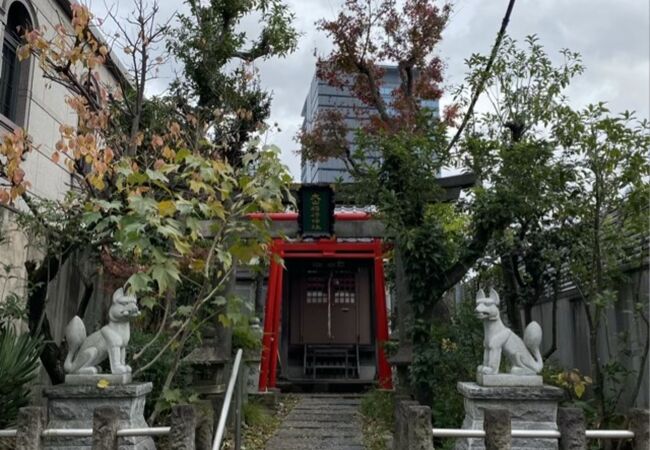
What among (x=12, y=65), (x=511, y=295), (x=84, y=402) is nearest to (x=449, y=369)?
(x=511, y=295)

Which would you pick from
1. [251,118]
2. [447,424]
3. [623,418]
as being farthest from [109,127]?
[623,418]

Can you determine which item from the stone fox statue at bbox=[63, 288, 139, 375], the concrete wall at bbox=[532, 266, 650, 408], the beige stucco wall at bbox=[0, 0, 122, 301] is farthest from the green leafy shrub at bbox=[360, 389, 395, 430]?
the beige stucco wall at bbox=[0, 0, 122, 301]

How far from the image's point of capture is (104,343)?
4395mm

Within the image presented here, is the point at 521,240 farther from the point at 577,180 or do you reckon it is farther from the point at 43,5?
the point at 43,5

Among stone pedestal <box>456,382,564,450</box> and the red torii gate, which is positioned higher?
the red torii gate

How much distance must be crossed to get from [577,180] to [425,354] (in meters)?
2.54

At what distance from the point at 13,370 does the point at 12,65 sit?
5340mm

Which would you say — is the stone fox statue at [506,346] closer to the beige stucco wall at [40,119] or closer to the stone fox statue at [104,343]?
the stone fox statue at [104,343]

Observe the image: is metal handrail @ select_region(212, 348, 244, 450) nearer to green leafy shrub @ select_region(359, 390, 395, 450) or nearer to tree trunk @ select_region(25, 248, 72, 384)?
green leafy shrub @ select_region(359, 390, 395, 450)

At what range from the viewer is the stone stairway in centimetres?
634

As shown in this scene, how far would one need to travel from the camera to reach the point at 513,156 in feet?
19.4

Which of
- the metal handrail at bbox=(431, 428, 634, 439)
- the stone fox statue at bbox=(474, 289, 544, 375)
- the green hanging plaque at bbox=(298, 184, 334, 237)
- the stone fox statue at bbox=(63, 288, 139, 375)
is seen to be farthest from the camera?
the green hanging plaque at bbox=(298, 184, 334, 237)

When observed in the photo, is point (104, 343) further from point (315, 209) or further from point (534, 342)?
point (315, 209)

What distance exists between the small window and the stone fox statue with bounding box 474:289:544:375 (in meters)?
7.26
